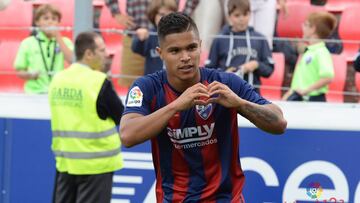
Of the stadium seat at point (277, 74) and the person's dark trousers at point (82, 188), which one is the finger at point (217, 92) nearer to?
the person's dark trousers at point (82, 188)

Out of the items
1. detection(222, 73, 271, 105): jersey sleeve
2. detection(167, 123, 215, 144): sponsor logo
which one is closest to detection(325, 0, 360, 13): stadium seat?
detection(222, 73, 271, 105): jersey sleeve

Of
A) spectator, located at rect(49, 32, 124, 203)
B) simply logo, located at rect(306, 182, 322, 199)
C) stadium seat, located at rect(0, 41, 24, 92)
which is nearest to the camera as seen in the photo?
simply logo, located at rect(306, 182, 322, 199)

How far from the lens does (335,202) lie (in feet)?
25.6

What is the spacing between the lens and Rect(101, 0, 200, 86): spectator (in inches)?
372

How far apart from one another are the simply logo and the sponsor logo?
2.79 meters

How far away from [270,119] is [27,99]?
428 centimetres

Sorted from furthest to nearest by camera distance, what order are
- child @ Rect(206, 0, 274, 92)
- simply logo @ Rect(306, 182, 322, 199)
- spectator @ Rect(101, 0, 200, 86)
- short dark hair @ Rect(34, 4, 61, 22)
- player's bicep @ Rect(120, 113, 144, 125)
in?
short dark hair @ Rect(34, 4, 61, 22)
spectator @ Rect(101, 0, 200, 86)
child @ Rect(206, 0, 274, 92)
simply logo @ Rect(306, 182, 322, 199)
player's bicep @ Rect(120, 113, 144, 125)

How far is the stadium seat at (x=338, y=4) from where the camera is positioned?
10.5 meters

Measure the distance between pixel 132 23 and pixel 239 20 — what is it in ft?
4.08

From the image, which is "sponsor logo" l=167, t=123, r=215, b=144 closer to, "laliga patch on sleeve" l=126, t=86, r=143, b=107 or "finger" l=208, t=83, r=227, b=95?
"laliga patch on sleeve" l=126, t=86, r=143, b=107

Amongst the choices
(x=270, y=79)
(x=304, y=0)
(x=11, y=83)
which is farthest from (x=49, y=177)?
(x=304, y=0)

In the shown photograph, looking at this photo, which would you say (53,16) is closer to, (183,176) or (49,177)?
(49,177)

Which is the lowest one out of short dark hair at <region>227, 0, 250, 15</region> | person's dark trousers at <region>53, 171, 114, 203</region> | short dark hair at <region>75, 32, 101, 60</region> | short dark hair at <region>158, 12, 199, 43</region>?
person's dark trousers at <region>53, 171, 114, 203</region>

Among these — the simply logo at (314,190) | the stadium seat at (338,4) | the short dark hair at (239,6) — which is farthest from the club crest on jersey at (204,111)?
the stadium seat at (338,4)
